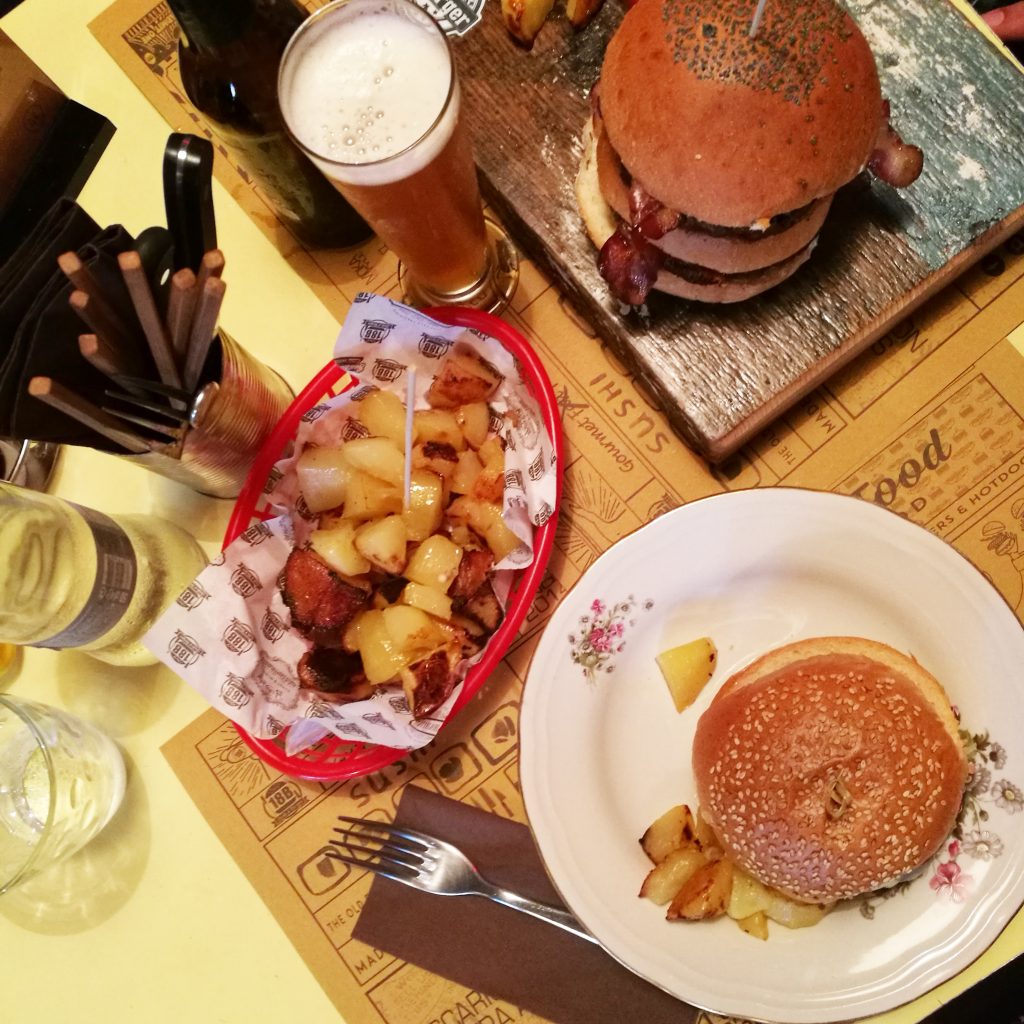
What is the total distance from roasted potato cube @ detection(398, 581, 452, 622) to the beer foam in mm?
549

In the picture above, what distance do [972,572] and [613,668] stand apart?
0.50 meters

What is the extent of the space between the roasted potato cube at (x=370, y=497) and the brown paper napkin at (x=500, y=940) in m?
0.43

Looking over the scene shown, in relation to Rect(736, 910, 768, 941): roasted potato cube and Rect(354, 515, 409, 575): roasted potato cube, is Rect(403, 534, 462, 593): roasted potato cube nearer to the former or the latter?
Rect(354, 515, 409, 575): roasted potato cube

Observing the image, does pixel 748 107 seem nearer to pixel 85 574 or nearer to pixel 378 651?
pixel 378 651

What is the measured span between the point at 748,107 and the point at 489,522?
641 millimetres

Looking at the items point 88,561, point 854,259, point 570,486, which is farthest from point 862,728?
point 88,561

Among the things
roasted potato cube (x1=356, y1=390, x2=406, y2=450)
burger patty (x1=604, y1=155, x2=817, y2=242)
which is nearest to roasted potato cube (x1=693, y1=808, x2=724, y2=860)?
roasted potato cube (x1=356, y1=390, x2=406, y2=450)

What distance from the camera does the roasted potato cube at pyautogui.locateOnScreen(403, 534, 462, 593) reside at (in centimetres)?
124

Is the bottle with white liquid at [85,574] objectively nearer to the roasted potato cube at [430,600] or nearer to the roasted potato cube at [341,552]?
the roasted potato cube at [341,552]

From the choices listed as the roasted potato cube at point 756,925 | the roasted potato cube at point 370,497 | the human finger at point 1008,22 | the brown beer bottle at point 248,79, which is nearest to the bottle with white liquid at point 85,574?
the roasted potato cube at point 370,497

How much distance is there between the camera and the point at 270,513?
1.36m

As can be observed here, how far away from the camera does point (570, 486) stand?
1.39m

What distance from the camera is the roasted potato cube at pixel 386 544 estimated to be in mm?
1236

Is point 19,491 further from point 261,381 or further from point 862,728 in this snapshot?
point 862,728
